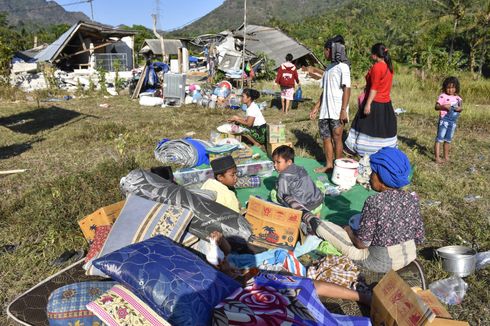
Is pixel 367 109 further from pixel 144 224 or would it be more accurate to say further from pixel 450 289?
pixel 144 224

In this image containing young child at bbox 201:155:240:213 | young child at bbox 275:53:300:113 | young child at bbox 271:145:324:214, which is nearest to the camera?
young child at bbox 201:155:240:213

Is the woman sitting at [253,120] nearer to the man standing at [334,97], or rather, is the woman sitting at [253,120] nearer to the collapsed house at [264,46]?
the man standing at [334,97]

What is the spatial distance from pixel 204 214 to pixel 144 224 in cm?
53

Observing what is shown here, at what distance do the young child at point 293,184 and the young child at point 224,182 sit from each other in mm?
461

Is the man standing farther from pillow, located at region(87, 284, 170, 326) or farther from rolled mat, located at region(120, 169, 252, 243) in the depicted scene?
pillow, located at region(87, 284, 170, 326)

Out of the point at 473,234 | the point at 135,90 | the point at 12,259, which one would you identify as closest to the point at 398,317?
the point at 473,234

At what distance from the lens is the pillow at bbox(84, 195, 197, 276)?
2.89 m

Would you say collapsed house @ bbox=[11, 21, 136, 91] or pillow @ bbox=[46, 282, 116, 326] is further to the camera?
collapsed house @ bbox=[11, 21, 136, 91]

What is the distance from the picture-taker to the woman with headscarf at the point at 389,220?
2750 mm

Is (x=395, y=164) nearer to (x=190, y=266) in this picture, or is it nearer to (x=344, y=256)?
(x=344, y=256)

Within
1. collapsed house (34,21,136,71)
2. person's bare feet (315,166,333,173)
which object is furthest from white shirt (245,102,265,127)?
collapsed house (34,21,136,71)

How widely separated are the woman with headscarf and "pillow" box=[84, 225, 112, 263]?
6.59 ft

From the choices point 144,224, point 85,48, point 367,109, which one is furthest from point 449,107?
point 85,48

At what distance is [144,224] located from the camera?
2.99 metres
